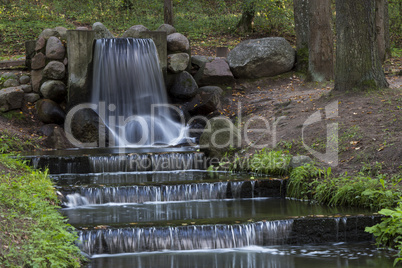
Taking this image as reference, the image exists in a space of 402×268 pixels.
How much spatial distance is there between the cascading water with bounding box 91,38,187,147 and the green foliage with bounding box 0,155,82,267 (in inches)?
264

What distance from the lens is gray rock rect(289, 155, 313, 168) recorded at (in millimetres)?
9297

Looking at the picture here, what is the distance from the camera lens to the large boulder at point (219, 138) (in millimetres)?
11188

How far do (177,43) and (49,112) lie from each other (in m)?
4.56

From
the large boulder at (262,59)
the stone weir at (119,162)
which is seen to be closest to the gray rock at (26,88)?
the stone weir at (119,162)

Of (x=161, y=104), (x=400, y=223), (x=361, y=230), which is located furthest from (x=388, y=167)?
(x=161, y=104)

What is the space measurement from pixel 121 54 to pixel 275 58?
4.95m

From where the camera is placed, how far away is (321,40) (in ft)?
48.2

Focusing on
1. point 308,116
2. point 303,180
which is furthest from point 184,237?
point 308,116

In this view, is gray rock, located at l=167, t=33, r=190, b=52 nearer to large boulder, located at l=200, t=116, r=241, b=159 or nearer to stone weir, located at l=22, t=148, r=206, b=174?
large boulder, located at l=200, t=116, r=241, b=159

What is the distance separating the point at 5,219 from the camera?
19.1 ft

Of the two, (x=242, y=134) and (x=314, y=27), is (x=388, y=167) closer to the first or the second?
(x=242, y=134)

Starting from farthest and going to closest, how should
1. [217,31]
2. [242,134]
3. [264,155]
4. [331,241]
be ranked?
[217,31] → [242,134] → [264,155] → [331,241]

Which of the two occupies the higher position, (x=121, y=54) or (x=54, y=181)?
(x=121, y=54)

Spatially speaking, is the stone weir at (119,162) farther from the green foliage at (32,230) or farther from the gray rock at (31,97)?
the gray rock at (31,97)
